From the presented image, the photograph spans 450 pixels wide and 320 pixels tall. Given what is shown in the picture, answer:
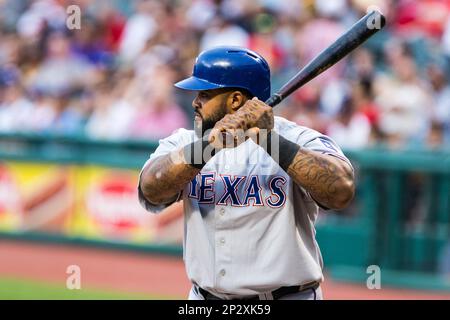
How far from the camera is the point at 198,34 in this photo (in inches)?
451

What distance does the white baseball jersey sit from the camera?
3914mm

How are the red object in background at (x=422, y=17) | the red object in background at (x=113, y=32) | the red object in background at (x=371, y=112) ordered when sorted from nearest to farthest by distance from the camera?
the red object in background at (x=371, y=112), the red object in background at (x=422, y=17), the red object in background at (x=113, y=32)

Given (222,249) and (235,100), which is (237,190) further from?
(235,100)

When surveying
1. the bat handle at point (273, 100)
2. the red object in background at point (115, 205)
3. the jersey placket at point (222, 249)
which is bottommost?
the jersey placket at point (222, 249)

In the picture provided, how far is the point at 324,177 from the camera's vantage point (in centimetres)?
375

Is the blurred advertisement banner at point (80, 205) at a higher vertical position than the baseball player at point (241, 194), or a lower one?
higher

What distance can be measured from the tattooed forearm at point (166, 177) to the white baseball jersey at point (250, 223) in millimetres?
93

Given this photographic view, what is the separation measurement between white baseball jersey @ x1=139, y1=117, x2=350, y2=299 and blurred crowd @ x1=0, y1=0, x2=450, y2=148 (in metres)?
5.38

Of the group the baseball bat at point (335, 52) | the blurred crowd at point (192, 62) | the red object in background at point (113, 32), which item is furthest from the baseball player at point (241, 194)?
the red object in background at point (113, 32)

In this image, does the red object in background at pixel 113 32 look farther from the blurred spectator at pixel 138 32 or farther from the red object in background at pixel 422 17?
the red object in background at pixel 422 17

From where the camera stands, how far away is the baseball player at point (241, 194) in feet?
12.7

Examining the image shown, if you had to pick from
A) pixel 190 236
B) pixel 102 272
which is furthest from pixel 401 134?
pixel 190 236

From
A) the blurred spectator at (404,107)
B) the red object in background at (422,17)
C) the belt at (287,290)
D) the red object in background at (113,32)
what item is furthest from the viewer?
the red object in background at (113,32)
